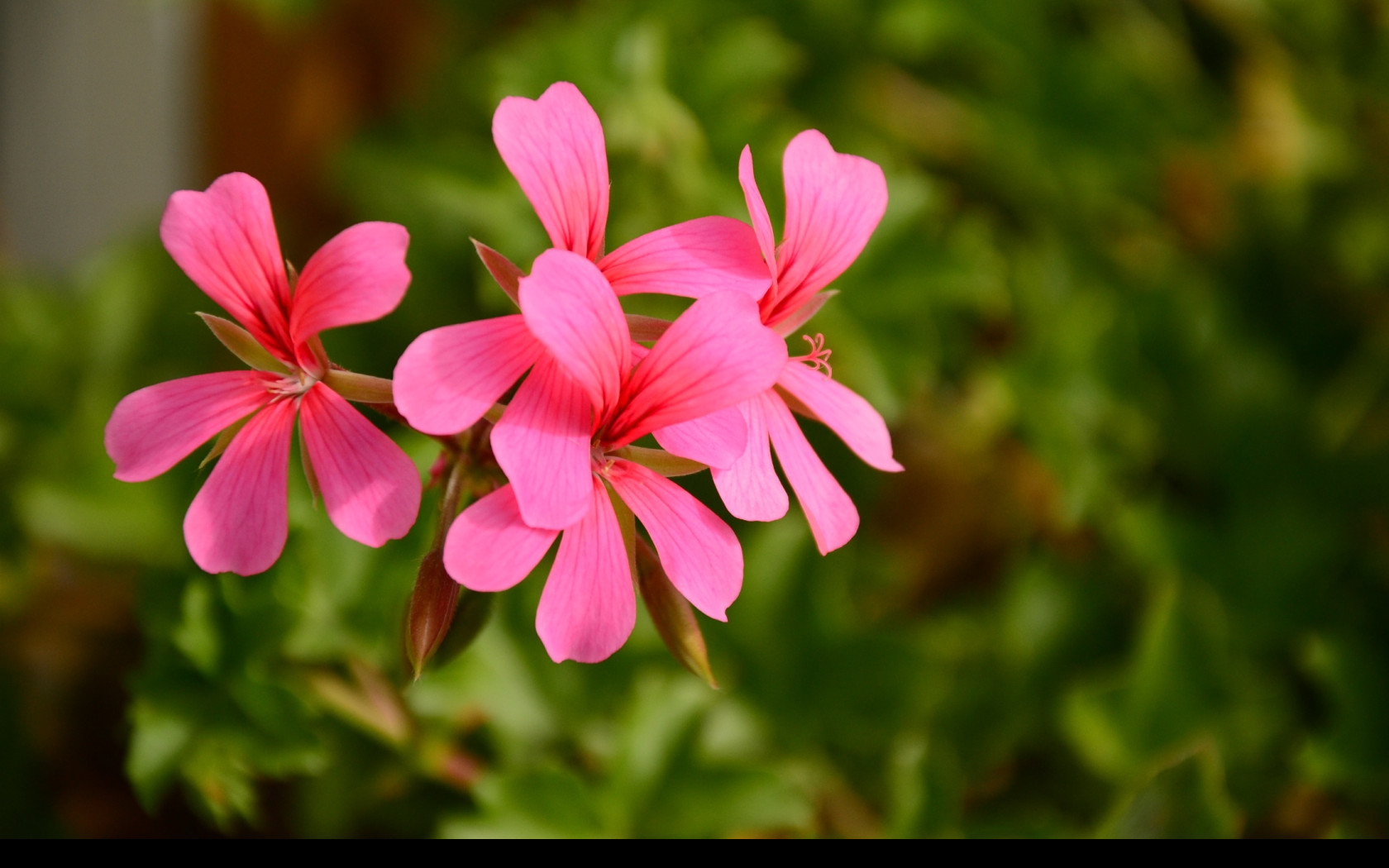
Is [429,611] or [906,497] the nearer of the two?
[429,611]

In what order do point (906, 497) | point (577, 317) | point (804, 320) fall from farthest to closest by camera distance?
point (906, 497), point (804, 320), point (577, 317)

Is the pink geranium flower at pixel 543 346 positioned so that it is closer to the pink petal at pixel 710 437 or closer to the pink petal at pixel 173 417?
the pink petal at pixel 710 437

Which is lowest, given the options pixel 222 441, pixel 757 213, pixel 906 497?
pixel 906 497

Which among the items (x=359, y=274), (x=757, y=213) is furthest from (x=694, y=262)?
(x=359, y=274)

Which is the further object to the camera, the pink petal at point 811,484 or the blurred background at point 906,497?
the blurred background at point 906,497

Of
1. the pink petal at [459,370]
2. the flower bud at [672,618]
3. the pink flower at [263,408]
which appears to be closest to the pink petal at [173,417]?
the pink flower at [263,408]

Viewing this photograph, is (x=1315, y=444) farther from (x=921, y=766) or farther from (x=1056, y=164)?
(x=921, y=766)

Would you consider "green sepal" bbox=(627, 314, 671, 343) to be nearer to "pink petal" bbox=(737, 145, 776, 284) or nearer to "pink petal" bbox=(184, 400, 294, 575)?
"pink petal" bbox=(737, 145, 776, 284)

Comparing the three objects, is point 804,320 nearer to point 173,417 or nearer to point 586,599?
point 586,599
